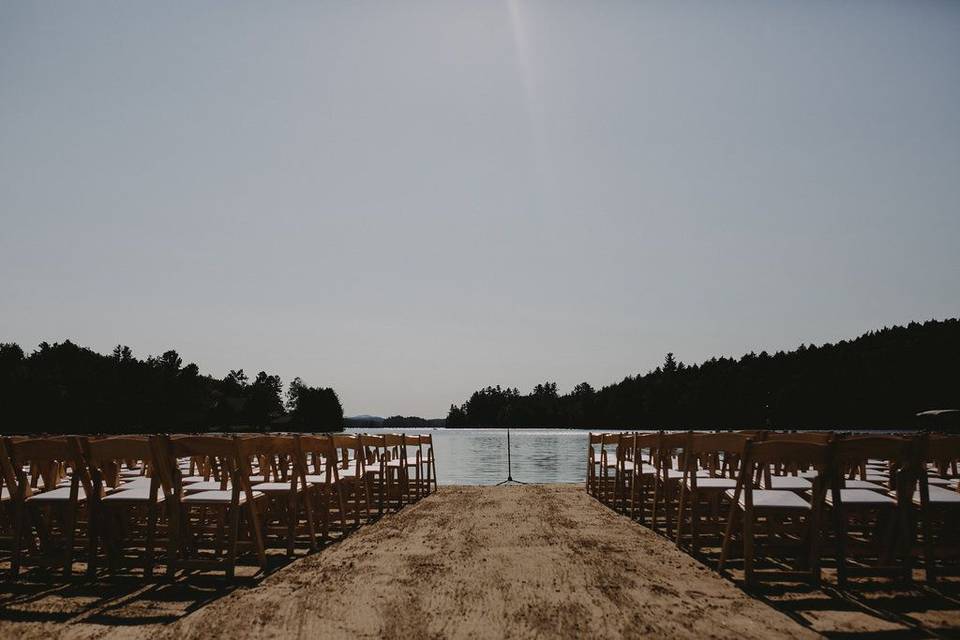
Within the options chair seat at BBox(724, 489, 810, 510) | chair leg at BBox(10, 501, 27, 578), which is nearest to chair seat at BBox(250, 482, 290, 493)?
chair leg at BBox(10, 501, 27, 578)

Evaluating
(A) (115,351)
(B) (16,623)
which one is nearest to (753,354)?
(A) (115,351)

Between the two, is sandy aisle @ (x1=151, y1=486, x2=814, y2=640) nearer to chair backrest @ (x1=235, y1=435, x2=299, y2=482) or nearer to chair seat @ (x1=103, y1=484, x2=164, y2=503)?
chair backrest @ (x1=235, y1=435, x2=299, y2=482)

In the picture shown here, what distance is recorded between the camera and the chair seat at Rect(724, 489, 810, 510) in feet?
15.6

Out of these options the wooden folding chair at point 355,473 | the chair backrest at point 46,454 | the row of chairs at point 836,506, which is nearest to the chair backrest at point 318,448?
the wooden folding chair at point 355,473

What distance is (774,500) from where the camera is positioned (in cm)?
496

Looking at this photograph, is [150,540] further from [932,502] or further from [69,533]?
[932,502]

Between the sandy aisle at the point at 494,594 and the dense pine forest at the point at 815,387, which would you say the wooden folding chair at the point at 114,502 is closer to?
the sandy aisle at the point at 494,594

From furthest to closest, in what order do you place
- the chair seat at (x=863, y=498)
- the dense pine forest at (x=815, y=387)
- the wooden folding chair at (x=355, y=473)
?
1. the dense pine forest at (x=815, y=387)
2. the wooden folding chair at (x=355, y=473)
3. the chair seat at (x=863, y=498)

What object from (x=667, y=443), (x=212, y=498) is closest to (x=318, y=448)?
(x=212, y=498)

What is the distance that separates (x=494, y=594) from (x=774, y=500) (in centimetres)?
223

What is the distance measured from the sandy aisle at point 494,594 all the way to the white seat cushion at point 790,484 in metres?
1.13

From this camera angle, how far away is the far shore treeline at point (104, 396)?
2307 inches

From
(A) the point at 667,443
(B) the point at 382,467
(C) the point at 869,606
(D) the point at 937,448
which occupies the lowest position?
(C) the point at 869,606

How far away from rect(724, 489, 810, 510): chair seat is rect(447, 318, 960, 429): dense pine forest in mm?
41714
